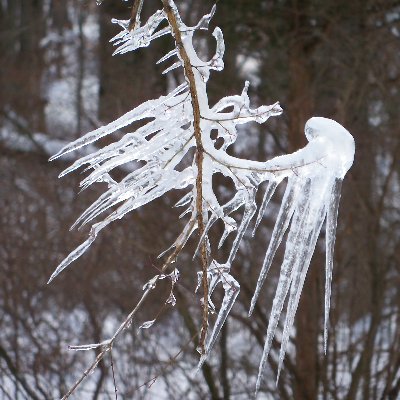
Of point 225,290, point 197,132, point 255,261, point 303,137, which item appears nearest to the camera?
point 197,132

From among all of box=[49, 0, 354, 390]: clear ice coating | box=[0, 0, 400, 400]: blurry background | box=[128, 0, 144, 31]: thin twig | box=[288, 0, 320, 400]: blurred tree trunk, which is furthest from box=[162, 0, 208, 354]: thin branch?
box=[288, 0, 320, 400]: blurred tree trunk

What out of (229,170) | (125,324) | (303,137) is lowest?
(125,324)

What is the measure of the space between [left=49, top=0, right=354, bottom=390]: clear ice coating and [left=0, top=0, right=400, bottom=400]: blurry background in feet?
8.14

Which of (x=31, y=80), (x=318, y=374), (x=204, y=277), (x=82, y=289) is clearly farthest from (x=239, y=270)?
(x=31, y=80)

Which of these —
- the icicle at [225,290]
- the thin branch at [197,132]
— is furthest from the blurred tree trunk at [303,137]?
the thin branch at [197,132]

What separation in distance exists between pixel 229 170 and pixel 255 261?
473cm

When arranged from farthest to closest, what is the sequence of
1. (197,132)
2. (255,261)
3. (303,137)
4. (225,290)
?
1. (255,261)
2. (303,137)
3. (225,290)
4. (197,132)

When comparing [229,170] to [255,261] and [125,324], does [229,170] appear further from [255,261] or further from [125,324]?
[255,261]

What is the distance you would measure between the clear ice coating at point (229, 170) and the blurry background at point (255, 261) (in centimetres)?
248

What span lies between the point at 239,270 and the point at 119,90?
229 centimetres

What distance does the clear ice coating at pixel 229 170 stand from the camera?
1.90 m

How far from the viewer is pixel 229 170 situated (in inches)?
78.3

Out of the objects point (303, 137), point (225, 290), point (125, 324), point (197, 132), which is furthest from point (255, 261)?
point (197, 132)

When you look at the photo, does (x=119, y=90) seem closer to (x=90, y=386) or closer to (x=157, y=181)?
(x=90, y=386)
